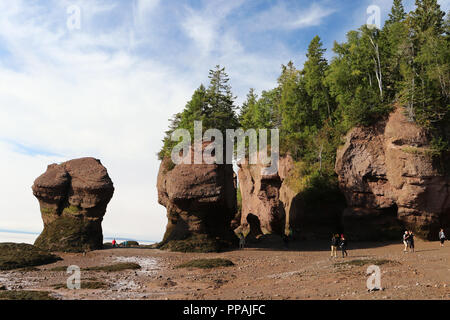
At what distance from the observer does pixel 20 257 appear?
25.6 metres

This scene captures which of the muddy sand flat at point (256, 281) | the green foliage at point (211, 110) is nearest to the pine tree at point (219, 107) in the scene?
the green foliage at point (211, 110)

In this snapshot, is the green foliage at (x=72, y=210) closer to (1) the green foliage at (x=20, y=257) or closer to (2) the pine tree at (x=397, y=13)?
(1) the green foliage at (x=20, y=257)

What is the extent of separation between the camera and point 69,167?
37281mm

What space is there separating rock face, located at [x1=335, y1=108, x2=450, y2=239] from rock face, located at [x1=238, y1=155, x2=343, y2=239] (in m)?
5.33

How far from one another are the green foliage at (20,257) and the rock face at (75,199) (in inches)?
202

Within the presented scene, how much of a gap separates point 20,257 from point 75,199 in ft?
35.0

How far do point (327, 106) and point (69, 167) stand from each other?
38092mm

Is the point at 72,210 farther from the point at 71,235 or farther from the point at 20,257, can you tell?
the point at 20,257

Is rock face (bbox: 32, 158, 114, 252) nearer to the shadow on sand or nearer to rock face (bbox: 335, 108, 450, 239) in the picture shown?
the shadow on sand

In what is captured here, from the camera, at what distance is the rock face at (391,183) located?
32.9 meters

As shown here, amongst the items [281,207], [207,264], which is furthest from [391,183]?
[207,264]

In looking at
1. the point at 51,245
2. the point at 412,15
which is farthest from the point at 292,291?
the point at 412,15

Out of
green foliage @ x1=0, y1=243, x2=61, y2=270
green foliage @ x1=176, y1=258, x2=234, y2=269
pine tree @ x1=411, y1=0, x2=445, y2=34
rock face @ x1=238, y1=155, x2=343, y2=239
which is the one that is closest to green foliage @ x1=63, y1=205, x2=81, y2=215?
green foliage @ x1=0, y1=243, x2=61, y2=270

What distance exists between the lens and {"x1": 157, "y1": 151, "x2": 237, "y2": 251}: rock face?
33438mm
